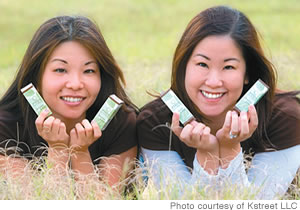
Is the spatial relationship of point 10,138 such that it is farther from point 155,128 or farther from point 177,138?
point 177,138

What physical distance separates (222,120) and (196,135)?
448 mm

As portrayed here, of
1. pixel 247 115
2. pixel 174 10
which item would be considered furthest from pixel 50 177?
pixel 174 10

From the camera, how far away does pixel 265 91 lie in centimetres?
387

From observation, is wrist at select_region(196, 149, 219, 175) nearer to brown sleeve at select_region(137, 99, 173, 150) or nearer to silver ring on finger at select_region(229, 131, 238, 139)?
silver ring on finger at select_region(229, 131, 238, 139)

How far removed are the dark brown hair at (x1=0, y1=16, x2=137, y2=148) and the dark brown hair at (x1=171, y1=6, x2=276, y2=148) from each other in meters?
0.45

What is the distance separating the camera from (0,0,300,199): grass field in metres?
9.60

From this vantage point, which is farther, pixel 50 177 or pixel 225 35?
pixel 225 35

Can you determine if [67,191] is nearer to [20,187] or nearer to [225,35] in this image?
[20,187]

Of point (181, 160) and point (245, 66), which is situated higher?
point (245, 66)

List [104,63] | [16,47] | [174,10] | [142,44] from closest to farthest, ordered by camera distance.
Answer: [104,63]
[142,44]
[16,47]
[174,10]

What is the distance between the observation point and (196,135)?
3.73 m

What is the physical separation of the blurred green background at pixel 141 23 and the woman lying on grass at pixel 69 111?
3513 mm

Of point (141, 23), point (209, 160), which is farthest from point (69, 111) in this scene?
point (141, 23)

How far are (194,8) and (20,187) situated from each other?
11.8 meters
